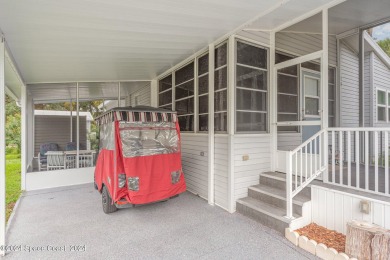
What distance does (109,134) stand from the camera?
3.70 metres

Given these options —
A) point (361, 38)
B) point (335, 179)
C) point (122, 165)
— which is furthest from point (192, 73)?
point (361, 38)

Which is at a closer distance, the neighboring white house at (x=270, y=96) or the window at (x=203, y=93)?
the neighboring white house at (x=270, y=96)

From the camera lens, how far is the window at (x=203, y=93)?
14.5ft

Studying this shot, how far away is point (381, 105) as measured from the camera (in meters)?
5.30

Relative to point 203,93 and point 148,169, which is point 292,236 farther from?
point 203,93

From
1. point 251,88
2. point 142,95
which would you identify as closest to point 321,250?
point 251,88

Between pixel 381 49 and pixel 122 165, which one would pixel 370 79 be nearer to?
pixel 381 49

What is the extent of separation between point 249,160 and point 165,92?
3353 mm

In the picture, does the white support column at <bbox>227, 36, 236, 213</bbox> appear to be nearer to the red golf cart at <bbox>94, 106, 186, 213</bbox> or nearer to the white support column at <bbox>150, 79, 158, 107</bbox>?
the red golf cart at <bbox>94, 106, 186, 213</bbox>

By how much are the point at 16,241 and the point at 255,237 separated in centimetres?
320

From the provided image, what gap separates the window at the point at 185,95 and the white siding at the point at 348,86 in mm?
3567

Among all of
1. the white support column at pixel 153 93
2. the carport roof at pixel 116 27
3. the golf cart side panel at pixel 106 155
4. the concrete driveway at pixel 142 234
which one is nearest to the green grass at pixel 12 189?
the concrete driveway at pixel 142 234

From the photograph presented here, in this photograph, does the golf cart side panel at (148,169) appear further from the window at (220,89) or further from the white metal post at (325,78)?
the white metal post at (325,78)

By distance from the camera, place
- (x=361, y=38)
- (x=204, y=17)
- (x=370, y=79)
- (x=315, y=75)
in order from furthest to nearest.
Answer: (x=370, y=79), (x=361, y=38), (x=315, y=75), (x=204, y=17)
